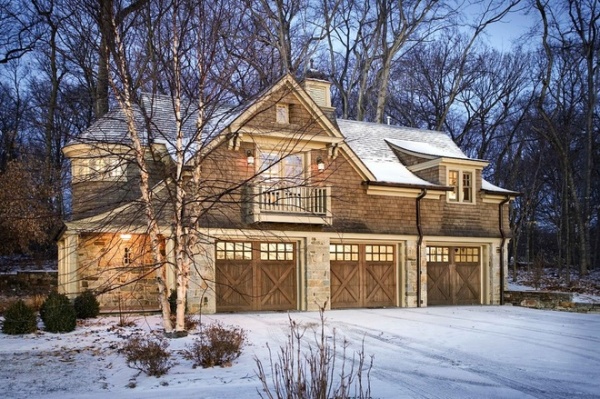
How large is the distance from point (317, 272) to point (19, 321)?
8649 millimetres

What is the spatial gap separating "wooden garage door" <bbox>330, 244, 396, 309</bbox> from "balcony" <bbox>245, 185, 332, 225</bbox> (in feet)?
5.26

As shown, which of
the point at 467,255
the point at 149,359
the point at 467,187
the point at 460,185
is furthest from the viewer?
the point at 467,255

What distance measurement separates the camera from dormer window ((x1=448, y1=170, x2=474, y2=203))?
2081 centimetres

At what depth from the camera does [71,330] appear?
12656mm

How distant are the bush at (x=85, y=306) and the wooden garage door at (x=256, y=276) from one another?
3524 millimetres

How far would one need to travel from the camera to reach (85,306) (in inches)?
576

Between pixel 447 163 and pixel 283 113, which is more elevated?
pixel 283 113

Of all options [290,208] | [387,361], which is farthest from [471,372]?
[290,208]

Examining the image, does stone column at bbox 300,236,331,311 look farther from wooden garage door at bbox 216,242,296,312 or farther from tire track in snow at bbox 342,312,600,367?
tire track in snow at bbox 342,312,600,367

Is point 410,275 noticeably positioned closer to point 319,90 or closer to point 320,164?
point 320,164

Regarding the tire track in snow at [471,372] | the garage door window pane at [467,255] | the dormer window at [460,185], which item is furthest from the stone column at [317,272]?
the tire track in snow at [471,372]

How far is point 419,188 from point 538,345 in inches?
341

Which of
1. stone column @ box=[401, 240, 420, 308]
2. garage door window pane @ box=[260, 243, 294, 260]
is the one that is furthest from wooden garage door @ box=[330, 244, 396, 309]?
garage door window pane @ box=[260, 243, 294, 260]

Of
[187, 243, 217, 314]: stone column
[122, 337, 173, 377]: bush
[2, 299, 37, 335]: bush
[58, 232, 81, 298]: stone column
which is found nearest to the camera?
[122, 337, 173, 377]: bush
